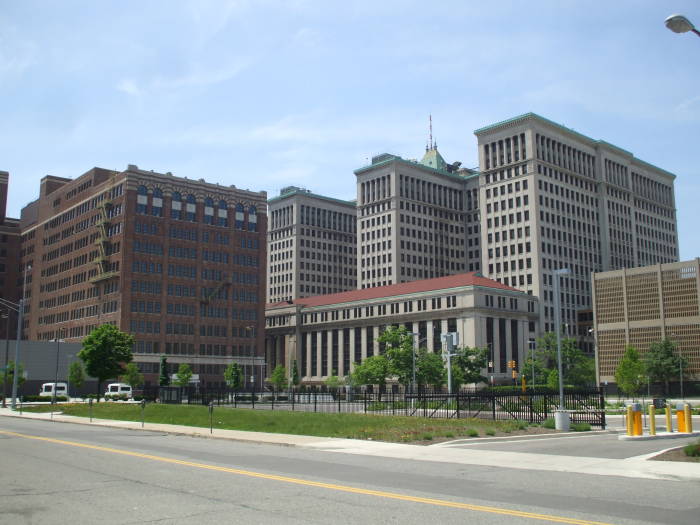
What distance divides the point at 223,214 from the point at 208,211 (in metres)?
3.00

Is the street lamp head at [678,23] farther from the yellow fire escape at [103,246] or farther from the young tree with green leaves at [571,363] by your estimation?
the yellow fire escape at [103,246]

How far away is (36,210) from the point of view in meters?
147

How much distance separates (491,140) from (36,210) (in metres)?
100

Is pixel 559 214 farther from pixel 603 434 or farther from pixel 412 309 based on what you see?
pixel 603 434

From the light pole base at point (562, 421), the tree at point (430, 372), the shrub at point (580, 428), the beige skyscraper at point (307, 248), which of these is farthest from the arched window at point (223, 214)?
the shrub at point (580, 428)

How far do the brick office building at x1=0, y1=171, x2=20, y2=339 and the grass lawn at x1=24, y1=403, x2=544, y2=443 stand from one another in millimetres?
116230

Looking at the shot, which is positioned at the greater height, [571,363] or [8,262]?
[8,262]

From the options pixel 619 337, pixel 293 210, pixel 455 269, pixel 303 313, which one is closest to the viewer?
pixel 619 337

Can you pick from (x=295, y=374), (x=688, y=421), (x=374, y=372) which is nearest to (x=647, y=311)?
(x=374, y=372)

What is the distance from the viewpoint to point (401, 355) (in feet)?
278

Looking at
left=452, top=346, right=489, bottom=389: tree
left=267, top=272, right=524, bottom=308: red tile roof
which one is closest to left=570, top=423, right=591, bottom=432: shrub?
left=452, top=346, right=489, bottom=389: tree

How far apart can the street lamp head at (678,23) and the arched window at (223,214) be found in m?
113

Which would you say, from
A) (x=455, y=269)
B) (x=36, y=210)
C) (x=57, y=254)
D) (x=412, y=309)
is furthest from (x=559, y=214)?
(x=36, y=210)

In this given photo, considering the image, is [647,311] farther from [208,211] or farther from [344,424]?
[344,424]
